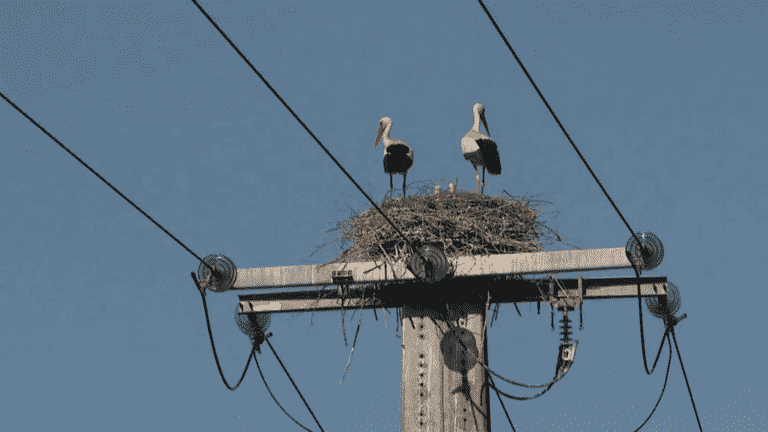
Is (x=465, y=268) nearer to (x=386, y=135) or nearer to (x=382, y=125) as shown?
(x=386, y=135)

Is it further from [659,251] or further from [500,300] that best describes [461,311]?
[659,251]

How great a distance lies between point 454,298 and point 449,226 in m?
1.09

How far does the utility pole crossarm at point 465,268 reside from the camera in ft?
24.5

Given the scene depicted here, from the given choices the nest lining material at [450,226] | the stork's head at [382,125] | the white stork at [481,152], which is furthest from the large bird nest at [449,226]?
the stork's head at [382,125]

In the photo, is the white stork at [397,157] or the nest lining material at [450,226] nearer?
the nest lining material at [450,226]

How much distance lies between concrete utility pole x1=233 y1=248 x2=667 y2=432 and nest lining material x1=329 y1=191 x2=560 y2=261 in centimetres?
30

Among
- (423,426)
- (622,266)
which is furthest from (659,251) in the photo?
(423,426)

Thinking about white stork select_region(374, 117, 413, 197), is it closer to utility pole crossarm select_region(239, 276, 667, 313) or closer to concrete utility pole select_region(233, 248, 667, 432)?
utility pole crossarm select_region(239, 276, 667, 313)

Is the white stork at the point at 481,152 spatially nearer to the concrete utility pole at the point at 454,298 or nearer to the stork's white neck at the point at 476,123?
the stork's white neck at the point at 476,123

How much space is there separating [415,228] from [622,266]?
2.11 metres

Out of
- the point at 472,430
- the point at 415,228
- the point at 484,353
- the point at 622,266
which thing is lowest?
the point at 472,430

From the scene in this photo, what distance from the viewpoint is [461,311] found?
7.80 metres

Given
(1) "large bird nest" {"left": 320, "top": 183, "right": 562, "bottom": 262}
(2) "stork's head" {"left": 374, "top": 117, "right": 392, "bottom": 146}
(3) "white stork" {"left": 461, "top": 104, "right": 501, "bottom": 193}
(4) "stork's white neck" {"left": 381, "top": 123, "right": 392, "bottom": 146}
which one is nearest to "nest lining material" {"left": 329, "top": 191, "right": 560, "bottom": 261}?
(1) "large bird nest" {"left": 320, "top": 183, "right": 562, "bottom": 262}

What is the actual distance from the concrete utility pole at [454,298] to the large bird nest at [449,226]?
299 millimetres
